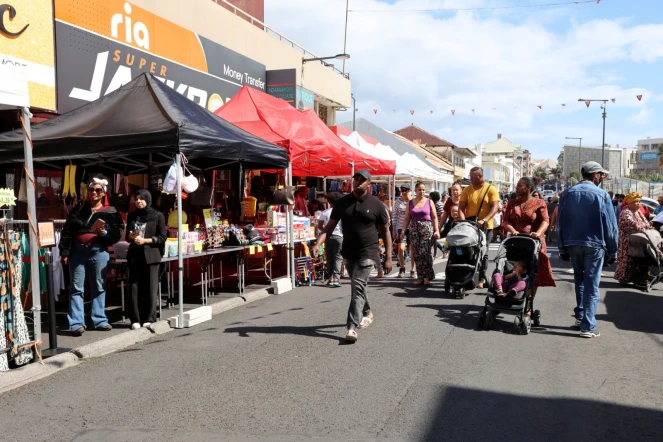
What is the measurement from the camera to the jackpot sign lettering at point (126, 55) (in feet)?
36.8

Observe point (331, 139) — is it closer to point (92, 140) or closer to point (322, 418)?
point (92, 140)

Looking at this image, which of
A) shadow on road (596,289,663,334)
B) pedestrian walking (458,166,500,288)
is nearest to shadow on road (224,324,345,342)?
pedestrian walking (458,166,500,288)

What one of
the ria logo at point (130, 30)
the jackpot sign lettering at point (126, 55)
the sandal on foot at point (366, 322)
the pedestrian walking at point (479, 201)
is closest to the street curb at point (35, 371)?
the sandal on foot at point (366, 322)

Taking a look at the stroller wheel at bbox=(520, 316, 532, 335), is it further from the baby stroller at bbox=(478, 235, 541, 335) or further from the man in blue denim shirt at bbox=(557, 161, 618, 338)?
the man in blue denim shirt at bbox=(557, 161, 618, 338)

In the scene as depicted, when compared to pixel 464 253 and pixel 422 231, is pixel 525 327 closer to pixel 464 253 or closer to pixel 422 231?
pixel 464 253

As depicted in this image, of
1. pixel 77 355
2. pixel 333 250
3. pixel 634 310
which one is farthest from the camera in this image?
pixel 333 250

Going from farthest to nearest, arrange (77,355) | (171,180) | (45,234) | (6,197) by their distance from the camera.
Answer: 1. (171,180)
2. (45,234)
3. (77,355)
4. (6,197)

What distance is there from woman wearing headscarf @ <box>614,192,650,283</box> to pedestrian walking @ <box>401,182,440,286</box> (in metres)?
3.62

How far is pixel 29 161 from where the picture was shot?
6090 millimetres

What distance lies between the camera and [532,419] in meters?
4.35

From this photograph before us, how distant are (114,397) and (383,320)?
12.7 ft

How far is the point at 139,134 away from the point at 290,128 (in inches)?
220

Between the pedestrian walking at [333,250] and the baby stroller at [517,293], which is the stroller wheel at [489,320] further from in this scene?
the pedestrian walking at [333,250]

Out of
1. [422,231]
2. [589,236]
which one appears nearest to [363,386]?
[589,236]
